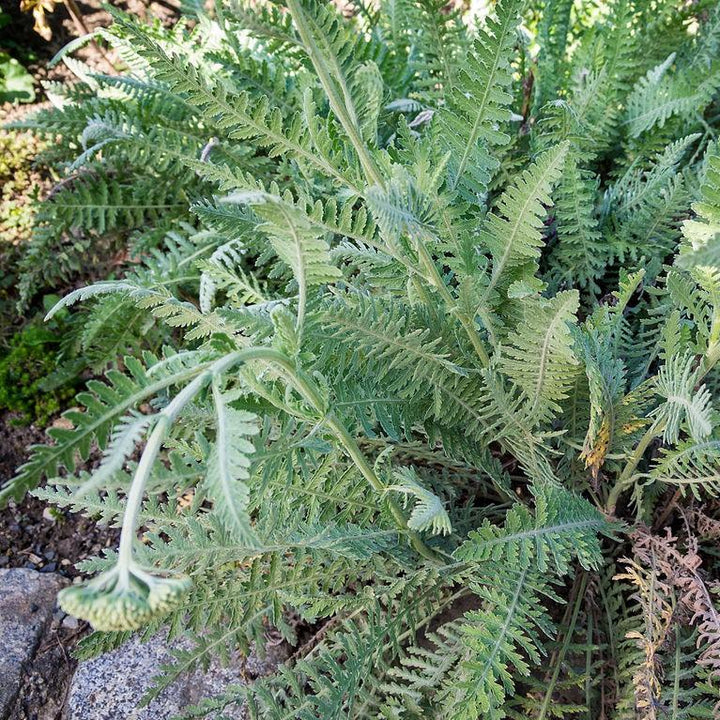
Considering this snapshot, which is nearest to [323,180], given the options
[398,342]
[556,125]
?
[556,125]

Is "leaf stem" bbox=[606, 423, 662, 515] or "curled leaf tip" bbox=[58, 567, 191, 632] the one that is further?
"leaf stem" bbox=[606, 423, 662, 515]

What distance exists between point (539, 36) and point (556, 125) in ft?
1.18

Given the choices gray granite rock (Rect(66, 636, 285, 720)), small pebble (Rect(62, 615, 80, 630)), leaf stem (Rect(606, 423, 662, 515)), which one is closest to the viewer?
leaf stem (Rect(606, 423, 662, 515))

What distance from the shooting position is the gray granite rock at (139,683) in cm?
135

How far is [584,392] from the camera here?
123 cm

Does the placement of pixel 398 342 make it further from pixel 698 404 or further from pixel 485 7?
pixel 485 7

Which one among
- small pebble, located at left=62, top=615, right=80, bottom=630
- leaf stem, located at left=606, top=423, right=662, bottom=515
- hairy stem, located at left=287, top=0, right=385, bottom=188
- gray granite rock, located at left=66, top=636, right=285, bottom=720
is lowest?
small pebble, located at left=62, top=615, right=80, bottom=630

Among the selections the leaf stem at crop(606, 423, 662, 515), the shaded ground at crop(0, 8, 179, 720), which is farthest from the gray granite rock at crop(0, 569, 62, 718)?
the leaf stem at crop(606, 423, 662, 515)

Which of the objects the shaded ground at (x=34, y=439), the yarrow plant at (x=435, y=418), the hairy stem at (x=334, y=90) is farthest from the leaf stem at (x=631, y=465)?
the shaded ground at (x=34, y=439)

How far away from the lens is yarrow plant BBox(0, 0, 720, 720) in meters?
0.90

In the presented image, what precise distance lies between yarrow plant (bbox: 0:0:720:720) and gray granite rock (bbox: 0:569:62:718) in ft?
1.59

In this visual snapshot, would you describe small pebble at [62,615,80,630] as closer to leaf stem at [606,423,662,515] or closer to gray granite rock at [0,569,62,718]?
gray granite rock at [0,569,62,718]

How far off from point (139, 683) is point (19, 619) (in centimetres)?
34

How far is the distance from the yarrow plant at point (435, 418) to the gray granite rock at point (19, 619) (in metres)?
0.49
